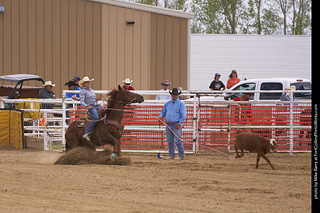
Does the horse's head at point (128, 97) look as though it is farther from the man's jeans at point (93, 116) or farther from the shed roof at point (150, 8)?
the shed roof at point (150, 8)

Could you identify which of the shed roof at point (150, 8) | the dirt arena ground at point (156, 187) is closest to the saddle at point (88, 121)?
the dirt arena ground at point (156, 187)

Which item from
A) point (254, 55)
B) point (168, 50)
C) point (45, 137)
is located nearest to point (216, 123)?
point (45, 137)

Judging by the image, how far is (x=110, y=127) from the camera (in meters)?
14.3

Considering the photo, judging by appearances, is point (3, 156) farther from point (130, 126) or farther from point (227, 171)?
point (227, 171)

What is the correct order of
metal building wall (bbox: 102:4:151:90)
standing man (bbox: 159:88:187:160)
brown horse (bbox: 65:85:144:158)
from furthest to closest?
1. metal building wall (bbox: 102:4:151:90)
2. standing man (bbox: 159:88:187:160)
3. brown horse (bbox: 65:85:144:158)

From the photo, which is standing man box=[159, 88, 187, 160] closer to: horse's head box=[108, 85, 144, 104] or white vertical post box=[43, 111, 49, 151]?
horse's head box=[108, 85, 144, 104]

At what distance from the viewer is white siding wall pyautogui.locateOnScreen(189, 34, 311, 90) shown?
31.3 meters

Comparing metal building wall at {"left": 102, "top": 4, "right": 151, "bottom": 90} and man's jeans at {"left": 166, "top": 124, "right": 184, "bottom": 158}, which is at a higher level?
metal building wall at {"left": 102, "top": 4, "right": 151, "bottom": 90}

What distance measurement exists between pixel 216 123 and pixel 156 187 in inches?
290

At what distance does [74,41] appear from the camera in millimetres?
24109

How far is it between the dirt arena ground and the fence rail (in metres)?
2.37

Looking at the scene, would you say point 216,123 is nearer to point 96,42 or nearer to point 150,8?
point 96,42

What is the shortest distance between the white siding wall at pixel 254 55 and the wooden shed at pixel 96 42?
19.3ft

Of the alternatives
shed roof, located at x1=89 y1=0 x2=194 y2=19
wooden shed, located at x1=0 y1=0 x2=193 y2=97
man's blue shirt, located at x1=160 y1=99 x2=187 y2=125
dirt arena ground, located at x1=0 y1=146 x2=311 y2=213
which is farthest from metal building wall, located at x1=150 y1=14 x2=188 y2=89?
dirt arena ground, located at x1=0 y1=146 x2=311 y2=213
